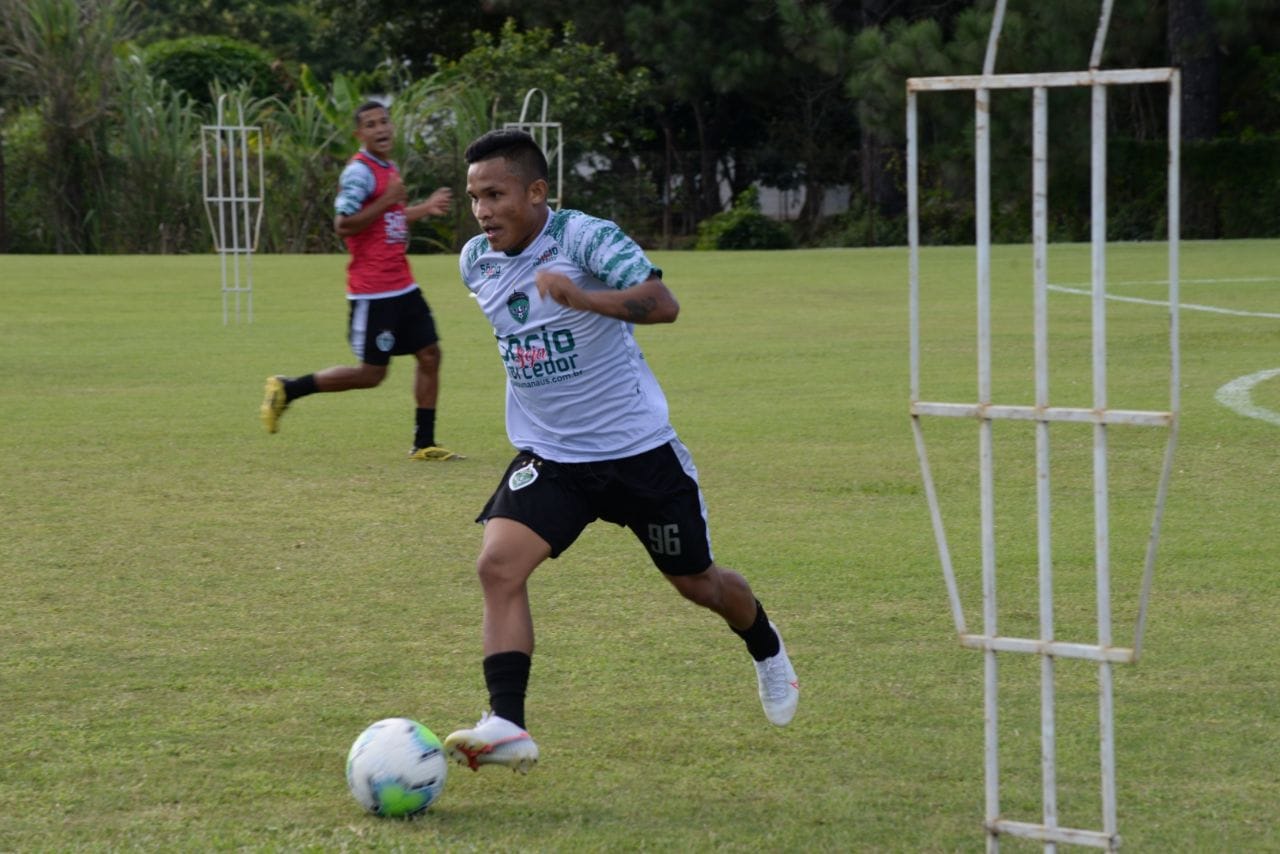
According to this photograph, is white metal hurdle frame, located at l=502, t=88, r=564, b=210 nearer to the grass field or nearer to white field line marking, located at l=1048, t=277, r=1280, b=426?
the grass field

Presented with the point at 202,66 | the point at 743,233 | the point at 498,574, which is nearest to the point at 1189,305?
the point at 498,574

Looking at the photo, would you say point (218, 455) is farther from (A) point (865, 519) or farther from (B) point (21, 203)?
(B) point (21, 203)

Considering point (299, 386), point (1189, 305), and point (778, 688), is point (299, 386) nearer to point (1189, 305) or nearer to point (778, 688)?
point (778, 688)

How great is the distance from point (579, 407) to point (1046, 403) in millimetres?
1930

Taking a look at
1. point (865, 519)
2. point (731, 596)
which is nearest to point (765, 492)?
point (865, 519)

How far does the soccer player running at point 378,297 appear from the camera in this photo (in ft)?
33.2

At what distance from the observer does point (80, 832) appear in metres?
4.16

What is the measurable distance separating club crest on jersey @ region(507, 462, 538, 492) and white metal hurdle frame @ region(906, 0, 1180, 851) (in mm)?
1690

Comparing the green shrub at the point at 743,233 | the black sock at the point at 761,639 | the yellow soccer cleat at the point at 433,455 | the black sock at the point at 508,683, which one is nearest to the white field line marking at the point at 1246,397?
the yellow soccer cleat at the point at 433,455

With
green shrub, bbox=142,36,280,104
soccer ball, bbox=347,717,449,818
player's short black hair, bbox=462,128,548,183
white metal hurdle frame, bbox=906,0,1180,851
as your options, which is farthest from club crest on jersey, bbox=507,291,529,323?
green shrub, bbox=142,36,280,104

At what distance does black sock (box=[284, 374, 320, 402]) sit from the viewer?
10258 millimetres

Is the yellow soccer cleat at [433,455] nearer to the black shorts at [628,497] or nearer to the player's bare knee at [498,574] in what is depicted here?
the black shorts at [628,497]

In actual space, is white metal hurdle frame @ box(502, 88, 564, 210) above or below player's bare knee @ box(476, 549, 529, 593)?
above

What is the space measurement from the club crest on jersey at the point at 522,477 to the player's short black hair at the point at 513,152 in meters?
0.80
